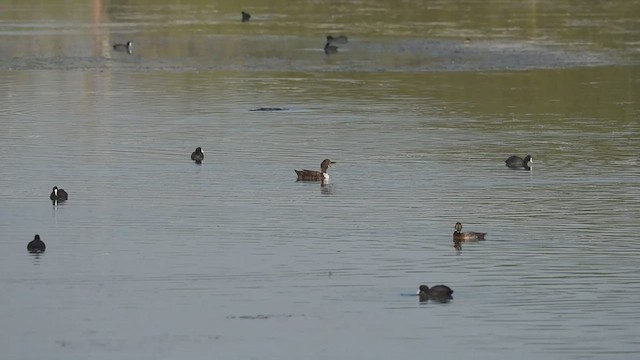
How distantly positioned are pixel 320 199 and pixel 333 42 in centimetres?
2046

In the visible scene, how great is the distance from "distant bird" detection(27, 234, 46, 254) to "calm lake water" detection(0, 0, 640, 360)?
214 millimetres

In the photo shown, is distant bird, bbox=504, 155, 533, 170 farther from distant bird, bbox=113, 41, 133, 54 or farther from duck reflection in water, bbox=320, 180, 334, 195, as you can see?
distant bird, bbox=113, 41, 133, 54

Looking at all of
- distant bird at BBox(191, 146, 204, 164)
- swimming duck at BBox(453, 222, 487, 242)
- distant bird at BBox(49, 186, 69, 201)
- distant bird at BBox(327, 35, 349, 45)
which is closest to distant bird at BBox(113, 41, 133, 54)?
distant bird at BBox(327, 35, 349, 45)

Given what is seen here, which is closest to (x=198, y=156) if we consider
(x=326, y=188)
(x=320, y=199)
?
(x=326, y=188)

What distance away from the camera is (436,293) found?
15.7 m

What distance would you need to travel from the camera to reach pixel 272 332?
14.8 metres

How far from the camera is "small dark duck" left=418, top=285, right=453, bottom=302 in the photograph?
15.7 m

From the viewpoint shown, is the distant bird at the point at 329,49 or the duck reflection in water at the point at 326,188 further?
the distant bird at the point at 329,49

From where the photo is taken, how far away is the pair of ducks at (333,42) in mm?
40219

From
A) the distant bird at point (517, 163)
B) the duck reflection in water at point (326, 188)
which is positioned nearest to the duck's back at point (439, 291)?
the duck reflection in water at point (326, 188)

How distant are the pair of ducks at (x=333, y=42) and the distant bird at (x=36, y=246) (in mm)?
22583

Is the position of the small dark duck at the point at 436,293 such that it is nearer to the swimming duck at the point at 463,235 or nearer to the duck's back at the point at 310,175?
the swimming duck at the point at 463,235

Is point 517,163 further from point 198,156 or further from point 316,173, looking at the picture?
point 198,156

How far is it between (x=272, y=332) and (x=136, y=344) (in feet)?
4.02
